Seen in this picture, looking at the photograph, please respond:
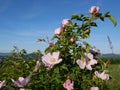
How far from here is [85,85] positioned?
316 cm

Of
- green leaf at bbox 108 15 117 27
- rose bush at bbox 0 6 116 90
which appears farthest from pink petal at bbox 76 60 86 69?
green leaf at bbox 108 15 117 27

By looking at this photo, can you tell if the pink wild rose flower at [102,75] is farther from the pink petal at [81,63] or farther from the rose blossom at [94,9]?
the rose blossom at [94,9]

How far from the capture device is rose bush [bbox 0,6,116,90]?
3.09 meters

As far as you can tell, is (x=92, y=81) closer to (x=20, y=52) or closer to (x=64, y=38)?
(x=64, y=38)

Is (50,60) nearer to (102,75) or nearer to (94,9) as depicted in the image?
(102,75)

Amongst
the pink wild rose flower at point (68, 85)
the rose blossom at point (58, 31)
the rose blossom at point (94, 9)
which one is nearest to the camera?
the pink wild rose flower at point (68, 85)

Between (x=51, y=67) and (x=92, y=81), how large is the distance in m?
0.44

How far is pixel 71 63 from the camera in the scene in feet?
10.7

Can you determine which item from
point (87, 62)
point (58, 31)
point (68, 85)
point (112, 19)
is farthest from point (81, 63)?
point (112, 19)

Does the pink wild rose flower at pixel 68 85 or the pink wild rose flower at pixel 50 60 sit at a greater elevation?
the pink wild rose flower at pixel 50 60

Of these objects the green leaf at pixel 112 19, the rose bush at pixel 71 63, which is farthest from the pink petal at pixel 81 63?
the green leaf at pixel 112 19

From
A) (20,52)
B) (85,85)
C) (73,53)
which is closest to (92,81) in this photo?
(85,85)

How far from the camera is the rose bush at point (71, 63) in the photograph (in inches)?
122

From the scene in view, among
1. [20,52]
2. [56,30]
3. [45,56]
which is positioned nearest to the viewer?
[45,56]
